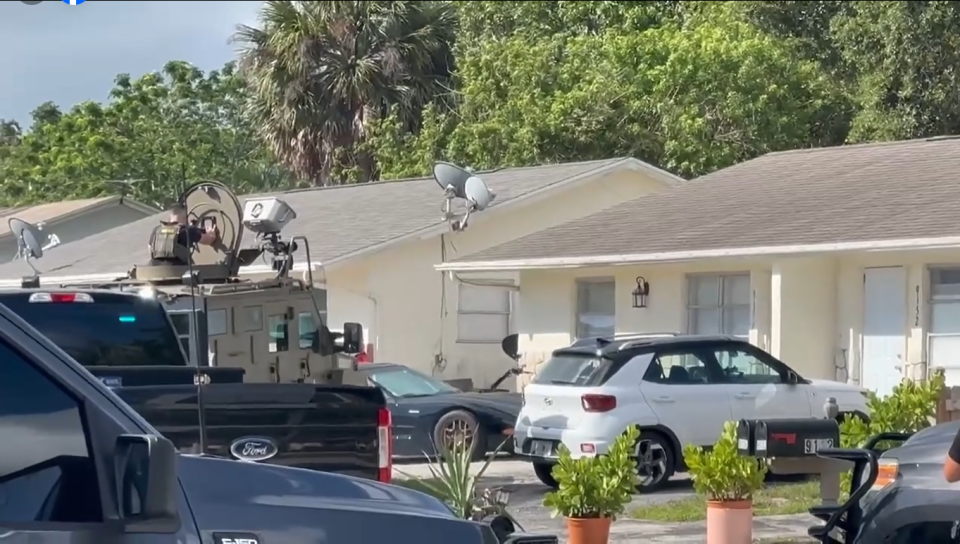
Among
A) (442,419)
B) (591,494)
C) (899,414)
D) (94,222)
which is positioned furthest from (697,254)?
(94,222)

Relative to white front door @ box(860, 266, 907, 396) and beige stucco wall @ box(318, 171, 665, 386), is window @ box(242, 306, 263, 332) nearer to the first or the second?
white front door @ box(860, 266, 907, 396)

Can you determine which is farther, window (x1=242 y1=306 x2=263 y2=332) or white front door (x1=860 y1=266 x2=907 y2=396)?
white front door (x1=860 y1=266 x2=907 y2=396)

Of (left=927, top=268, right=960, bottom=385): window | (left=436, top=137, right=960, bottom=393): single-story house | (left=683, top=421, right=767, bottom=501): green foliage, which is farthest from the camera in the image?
(left=436, top=137, right=960, bottom=393): single-story house

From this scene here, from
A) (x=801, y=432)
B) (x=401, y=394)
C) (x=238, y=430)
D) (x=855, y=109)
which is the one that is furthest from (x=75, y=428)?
(x=855, y=109)

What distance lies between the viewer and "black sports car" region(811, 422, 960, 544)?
7.16 m

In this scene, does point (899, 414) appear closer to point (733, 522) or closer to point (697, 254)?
point (733, 522)

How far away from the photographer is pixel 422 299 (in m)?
24.6

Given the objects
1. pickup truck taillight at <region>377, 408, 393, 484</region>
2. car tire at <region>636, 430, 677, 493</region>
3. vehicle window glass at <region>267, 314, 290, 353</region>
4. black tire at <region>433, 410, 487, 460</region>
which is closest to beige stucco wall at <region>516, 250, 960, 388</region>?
black tire at <region>433, 410, 487, 460</region>

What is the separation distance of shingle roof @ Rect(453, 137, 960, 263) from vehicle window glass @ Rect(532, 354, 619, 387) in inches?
163

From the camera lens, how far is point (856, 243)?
1761cm

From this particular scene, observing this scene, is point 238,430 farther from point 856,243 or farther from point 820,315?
point 820,315

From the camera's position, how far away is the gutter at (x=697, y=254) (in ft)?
55.6

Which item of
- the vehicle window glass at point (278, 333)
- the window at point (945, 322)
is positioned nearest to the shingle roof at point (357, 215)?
the window at point (945, 322)

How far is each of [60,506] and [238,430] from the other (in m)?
5.23
